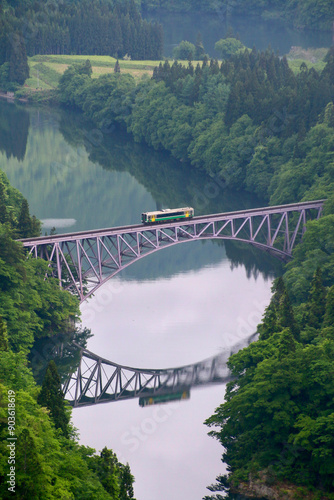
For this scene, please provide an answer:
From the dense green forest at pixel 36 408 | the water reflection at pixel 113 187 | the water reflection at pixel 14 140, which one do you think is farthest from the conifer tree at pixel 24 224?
the water reflection at pixel 14 140

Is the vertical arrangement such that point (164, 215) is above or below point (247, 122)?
below

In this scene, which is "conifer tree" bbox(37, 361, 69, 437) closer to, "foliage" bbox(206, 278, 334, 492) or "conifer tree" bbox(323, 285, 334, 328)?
"foliage" bbox(206, 278, 334, 492)

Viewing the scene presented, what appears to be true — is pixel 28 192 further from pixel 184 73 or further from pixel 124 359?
pixel 124 359

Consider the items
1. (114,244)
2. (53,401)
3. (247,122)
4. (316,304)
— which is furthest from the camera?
(247,122)

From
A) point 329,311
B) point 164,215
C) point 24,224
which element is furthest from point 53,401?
point 164,215

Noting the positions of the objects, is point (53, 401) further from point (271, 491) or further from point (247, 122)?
point (247, 122)

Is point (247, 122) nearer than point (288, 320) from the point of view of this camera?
No

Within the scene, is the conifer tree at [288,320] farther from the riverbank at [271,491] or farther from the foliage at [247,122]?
the foliage at [247,122]
